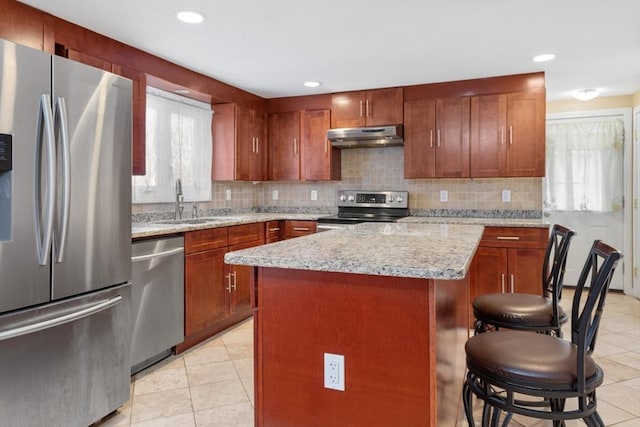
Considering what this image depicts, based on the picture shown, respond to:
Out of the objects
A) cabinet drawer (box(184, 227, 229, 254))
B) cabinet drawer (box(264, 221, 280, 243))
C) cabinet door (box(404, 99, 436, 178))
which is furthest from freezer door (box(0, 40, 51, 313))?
cabinet door (box(404, 99, 436, 178))

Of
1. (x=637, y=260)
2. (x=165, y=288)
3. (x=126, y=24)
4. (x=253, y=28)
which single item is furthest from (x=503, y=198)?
(x=126, y=24)

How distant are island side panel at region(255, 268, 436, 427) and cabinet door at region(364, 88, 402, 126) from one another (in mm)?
3062

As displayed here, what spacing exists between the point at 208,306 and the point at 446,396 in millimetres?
2229

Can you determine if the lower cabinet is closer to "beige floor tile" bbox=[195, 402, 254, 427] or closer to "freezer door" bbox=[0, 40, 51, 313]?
"beige floor tile" bbox=[195, 402, 254, 427]

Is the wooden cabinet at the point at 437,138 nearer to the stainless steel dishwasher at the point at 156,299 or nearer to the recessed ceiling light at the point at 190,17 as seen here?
the recessed ceiling light at the point at 190,17

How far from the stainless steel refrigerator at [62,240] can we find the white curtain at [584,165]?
192 inches

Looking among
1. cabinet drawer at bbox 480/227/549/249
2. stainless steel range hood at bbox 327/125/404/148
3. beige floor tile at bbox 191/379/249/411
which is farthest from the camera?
stainless steel range hood at bbox 327/125/404/148

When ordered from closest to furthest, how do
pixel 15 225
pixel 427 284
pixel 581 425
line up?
pixel 427 284
pixel 15 225
pixel 581 425

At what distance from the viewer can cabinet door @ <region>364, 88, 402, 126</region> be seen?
4195 mm

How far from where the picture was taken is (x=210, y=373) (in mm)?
2791

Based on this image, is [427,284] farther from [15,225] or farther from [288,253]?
[15,225]

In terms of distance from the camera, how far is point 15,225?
66.1 inches

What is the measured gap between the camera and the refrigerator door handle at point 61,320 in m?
1.67

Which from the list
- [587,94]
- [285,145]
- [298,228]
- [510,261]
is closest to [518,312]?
[510,261]
